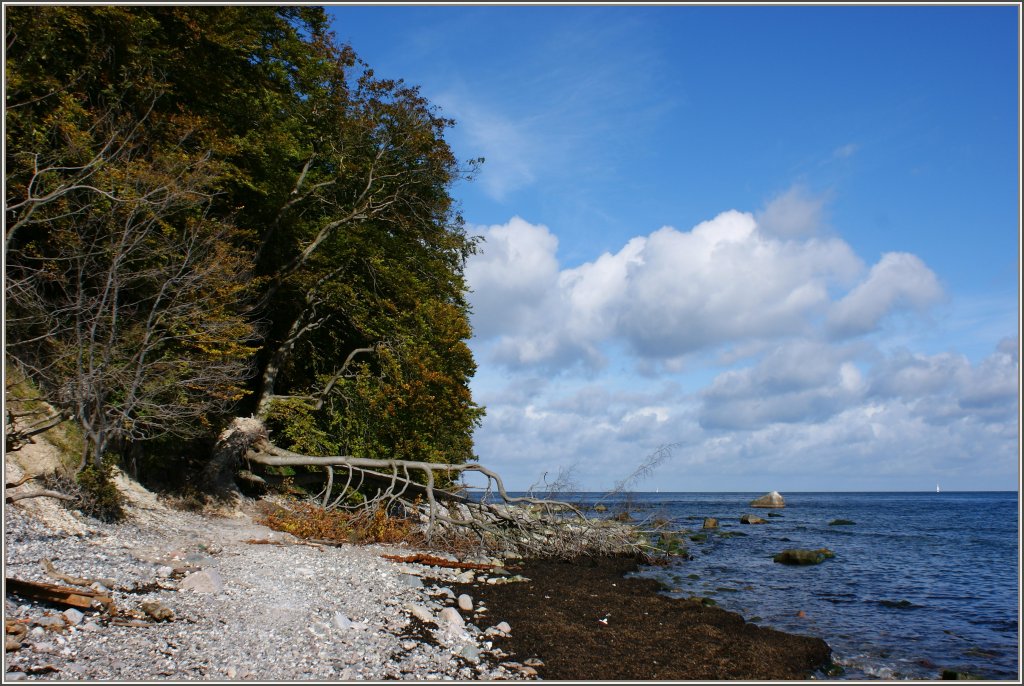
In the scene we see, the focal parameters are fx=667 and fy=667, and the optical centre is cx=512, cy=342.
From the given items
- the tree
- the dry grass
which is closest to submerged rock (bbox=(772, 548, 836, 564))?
the dry grass

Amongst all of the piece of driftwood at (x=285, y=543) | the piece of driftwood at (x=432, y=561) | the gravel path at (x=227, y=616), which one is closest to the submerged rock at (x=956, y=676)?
the gravel path at (x=227, y=616)

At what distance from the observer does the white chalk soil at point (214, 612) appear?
23.6 feet

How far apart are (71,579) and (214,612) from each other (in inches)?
73.1

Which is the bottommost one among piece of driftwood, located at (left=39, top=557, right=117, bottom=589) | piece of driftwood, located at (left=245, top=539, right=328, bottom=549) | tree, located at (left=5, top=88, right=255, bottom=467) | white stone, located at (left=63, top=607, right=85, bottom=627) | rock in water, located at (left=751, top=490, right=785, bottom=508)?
rock in water, located at (left=751, top=490, right=785, bottom=508)

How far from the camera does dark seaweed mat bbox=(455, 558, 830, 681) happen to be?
9594 mm

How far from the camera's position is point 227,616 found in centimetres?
886

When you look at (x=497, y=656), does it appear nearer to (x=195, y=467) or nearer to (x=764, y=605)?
(x=764, y=605)

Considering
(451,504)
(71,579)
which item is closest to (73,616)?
(71,579)

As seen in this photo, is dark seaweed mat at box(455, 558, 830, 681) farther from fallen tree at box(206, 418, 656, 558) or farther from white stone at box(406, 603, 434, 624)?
fallen tree at box(206, 418, 656, 558)

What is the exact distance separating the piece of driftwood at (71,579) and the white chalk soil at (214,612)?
4 cm

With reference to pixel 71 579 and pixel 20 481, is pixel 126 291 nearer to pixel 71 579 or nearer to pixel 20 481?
pixel 20 481

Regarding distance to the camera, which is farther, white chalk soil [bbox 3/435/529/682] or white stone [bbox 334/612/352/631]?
white stone [bbox 334/612/352/631]

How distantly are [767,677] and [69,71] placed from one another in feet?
60.7

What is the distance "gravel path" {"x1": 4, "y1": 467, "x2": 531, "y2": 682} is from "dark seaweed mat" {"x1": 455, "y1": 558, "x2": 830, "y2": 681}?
689mm
